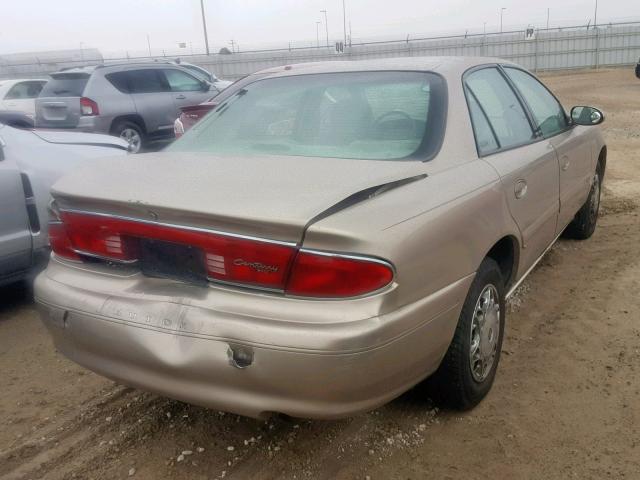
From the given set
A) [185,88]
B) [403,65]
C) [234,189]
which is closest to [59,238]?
[234,189]

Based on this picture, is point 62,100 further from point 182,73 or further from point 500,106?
point 500,106

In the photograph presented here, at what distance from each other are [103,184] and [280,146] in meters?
0.83

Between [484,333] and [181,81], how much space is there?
996 centimetres

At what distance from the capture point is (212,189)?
Result: 227cm

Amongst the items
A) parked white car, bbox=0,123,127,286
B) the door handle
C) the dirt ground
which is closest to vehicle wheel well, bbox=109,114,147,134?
parked white car, bbox=0,123,127,286

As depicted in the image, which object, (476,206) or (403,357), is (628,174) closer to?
(476,206)

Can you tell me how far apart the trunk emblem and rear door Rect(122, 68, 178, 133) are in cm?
922

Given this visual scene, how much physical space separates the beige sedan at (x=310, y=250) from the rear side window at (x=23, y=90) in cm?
1198

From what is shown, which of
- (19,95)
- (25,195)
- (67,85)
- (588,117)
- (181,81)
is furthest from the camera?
(19,95)

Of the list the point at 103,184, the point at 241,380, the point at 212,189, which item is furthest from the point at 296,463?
the point at 103,184

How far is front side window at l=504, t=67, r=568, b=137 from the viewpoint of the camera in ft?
12.6

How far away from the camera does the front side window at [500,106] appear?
10.4 feet

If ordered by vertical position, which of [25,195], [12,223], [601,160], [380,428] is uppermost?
[25,195]

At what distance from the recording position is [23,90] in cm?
1359
